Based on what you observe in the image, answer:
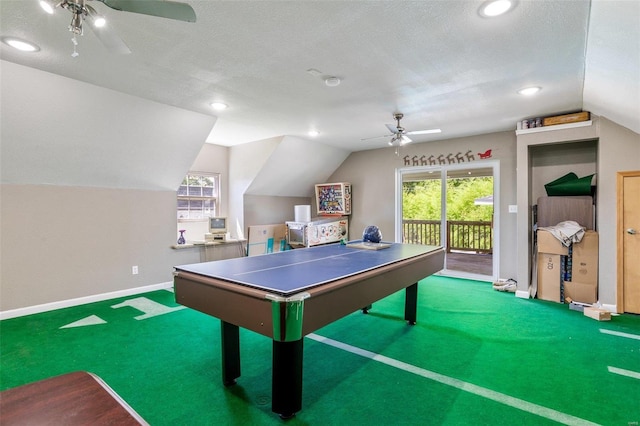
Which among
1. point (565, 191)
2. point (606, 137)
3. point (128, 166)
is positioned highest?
point (606, 137)

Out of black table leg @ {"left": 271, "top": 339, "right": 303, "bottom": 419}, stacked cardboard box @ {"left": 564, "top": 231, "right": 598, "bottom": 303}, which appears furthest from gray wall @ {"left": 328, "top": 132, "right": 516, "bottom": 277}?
black table leg @ {"left": 271, "top": 339, "right": 303, "bottom": 419}

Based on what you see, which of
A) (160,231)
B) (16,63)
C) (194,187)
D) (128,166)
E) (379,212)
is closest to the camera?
(16,63)

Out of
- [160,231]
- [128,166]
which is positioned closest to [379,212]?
[160,231]

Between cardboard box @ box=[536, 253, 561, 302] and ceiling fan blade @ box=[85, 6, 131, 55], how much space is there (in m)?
5.32

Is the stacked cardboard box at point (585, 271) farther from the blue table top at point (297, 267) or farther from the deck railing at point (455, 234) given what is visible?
the blue table top at point (297, 267)

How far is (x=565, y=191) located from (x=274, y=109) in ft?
13.8

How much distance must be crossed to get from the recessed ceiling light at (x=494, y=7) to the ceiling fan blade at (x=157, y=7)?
1743 mm

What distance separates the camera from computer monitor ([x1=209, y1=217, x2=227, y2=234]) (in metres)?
5.56

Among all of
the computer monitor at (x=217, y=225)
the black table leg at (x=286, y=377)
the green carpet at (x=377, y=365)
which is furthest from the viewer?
the computer monitor at (x=217, y=225)

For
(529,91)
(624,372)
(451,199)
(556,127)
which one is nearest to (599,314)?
(624,372)

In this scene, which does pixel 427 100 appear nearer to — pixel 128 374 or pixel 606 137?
pixel 606 137

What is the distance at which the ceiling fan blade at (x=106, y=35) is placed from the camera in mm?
1642

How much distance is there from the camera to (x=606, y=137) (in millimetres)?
3898

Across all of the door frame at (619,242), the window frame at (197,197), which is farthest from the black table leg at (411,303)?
the window frame at (197,197)
